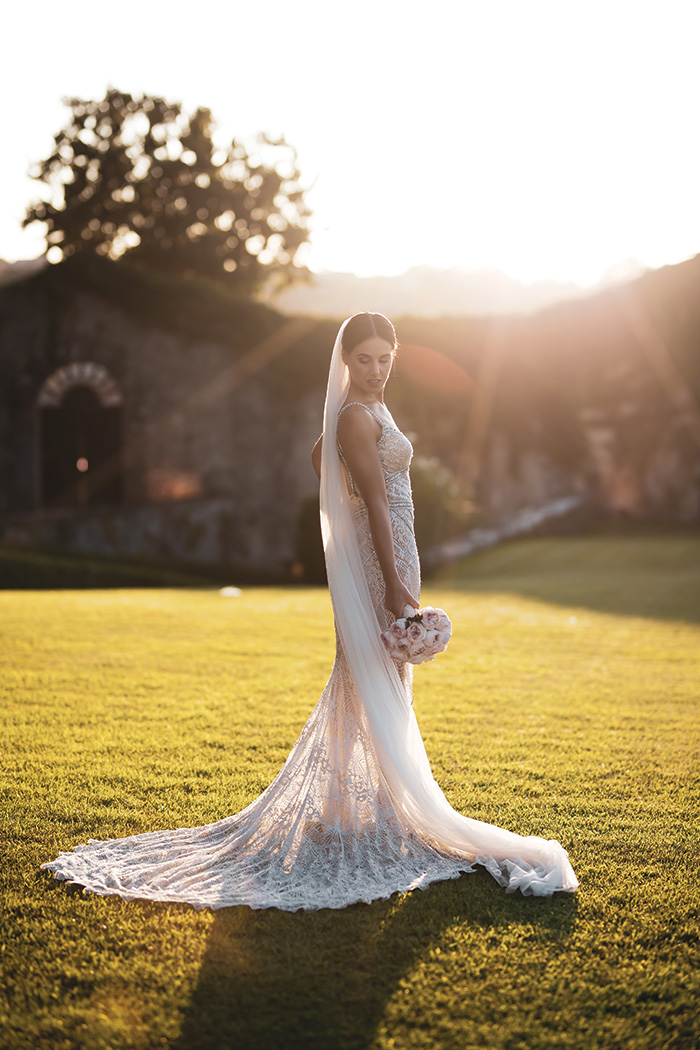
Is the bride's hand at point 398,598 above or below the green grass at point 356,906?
above

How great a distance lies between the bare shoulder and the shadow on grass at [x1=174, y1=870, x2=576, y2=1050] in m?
1.63

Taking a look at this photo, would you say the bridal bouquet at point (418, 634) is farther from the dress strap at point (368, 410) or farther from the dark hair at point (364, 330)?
the dark hair at point (364, 330)

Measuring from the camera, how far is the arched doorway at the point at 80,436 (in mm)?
20578

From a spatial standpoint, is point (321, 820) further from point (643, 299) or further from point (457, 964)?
point (643, 299)

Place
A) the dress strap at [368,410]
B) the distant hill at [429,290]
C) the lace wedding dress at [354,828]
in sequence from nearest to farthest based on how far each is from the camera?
1. the lace wedding dress at [354,828]
2. the dress strap at [368,410]
3. the distant hill at [429,290]

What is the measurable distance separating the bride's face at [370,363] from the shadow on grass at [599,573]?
7569mm

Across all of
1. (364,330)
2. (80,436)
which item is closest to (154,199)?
(80,436)

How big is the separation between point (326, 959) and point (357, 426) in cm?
177

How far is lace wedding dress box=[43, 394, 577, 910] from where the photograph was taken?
278 cm

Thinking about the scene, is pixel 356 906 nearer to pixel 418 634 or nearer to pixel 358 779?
pixel 358 779

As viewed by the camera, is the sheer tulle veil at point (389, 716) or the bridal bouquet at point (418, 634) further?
the sheer tulle veil at point (389, 716)

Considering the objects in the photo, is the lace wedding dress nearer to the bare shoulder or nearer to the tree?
the bare shoulder

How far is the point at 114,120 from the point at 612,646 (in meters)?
29.8

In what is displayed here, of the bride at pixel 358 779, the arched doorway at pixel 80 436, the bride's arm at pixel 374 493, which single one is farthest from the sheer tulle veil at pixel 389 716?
the arched doorway at pixel 80 436
